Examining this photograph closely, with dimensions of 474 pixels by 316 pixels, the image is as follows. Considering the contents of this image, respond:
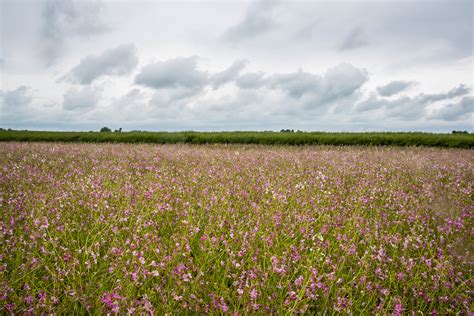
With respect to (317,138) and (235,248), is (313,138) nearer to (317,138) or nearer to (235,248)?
(317,138)

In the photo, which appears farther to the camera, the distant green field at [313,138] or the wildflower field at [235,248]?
the distant green field at [313,138]

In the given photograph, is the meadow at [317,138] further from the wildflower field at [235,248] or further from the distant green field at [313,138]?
the wildflower field at [235,248]

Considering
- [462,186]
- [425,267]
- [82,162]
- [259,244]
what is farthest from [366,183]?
[82,162]

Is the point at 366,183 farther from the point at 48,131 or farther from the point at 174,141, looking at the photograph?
the point at 48,131

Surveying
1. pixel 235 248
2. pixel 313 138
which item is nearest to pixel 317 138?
pixel 313 138

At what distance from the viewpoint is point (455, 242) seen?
3.46 m

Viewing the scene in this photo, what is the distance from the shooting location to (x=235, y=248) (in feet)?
9.99

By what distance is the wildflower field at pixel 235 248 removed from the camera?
229 cm

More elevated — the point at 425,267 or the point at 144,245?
the point at 144,245

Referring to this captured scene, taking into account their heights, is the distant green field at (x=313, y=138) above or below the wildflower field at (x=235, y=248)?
above

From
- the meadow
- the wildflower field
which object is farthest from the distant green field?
the wildflower field

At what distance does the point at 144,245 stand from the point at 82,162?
21.7 feet

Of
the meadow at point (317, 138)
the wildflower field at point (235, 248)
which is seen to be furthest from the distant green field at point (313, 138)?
the wildflower field at point (235, 248)

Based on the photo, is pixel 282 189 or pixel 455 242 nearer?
pixel 455 242
